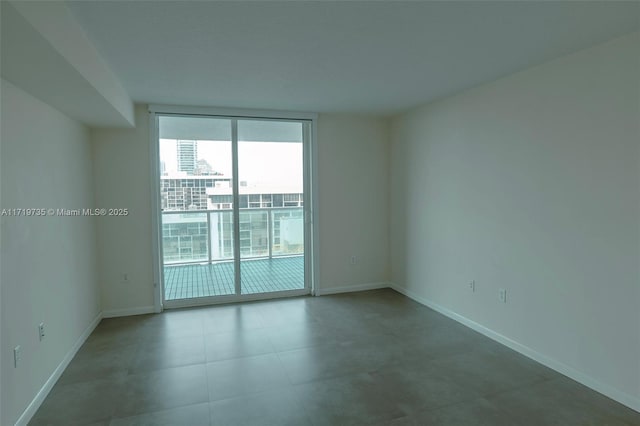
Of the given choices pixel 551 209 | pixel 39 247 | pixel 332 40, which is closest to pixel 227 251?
pixel 39 247

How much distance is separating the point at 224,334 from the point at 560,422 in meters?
2.65

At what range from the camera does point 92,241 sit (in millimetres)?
3662

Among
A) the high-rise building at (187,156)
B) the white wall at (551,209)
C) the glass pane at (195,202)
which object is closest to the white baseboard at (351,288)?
the white wall at (551,209)

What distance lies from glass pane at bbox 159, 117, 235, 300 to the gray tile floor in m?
0.76

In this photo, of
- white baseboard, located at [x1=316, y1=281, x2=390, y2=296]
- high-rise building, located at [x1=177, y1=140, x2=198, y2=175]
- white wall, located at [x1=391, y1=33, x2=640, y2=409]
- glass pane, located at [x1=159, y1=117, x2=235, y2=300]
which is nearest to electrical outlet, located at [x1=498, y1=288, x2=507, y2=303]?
white wall, located at [x1=391, y1=33, x2=640, y2=409]

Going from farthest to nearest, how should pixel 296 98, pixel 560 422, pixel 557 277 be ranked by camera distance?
pixel 296 98, pixel 557 277, pixel 560 422

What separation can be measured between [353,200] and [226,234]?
1.69 m

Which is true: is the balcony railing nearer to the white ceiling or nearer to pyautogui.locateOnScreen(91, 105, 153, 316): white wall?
pyautogui.locateOnScreen(91, 105, 153, 316): white wall

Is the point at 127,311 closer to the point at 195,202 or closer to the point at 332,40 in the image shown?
the point at 195,202

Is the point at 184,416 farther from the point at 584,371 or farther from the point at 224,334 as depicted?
the point at 584,371


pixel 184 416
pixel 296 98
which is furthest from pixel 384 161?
pixel 184 416

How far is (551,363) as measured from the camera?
8.84 feet

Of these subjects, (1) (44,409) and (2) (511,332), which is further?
(2) (511,332)

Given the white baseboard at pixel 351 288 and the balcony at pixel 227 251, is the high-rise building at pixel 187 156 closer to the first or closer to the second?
the balcony at pixel 227 251
